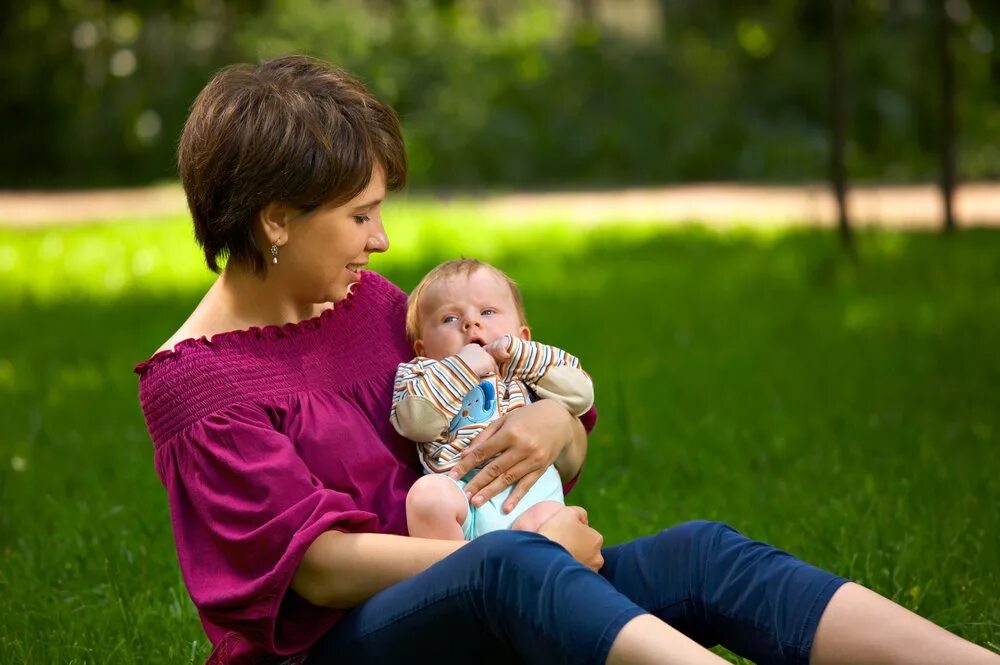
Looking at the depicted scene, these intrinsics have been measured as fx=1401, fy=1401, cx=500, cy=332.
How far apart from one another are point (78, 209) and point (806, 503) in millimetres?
10988

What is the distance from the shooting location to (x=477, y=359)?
2488 millimetres

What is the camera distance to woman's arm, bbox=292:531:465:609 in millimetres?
2199

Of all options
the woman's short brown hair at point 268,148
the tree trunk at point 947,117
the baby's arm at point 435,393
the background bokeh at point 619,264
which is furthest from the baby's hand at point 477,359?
the tree trunk at point 947,117

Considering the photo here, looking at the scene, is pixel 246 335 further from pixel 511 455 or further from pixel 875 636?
pixel 875 636

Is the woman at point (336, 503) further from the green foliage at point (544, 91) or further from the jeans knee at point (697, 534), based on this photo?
the green foliage at point (544, 91)

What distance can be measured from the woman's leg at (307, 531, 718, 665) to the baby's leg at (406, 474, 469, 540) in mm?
148

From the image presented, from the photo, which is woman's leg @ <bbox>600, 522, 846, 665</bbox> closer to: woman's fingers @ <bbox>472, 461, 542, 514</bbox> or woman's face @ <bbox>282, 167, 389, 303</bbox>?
woman's fingers @ <bbox>472, 461, 542, 514</bbox>

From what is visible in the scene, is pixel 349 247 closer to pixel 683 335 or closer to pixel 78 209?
pixel 683 335

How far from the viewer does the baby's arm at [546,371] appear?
99.9 inches

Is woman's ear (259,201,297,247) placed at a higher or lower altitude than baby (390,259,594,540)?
higher

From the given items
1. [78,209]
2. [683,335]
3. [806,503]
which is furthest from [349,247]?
[78,209]

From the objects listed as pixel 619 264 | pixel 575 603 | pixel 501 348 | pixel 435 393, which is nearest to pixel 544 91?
pixel 619 264

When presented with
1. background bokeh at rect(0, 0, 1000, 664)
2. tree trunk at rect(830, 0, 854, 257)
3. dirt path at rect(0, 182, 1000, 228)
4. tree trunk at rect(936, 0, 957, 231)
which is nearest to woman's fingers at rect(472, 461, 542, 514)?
background bokeh at rect(0, 0, 1000, 664)

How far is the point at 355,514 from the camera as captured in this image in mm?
2227
